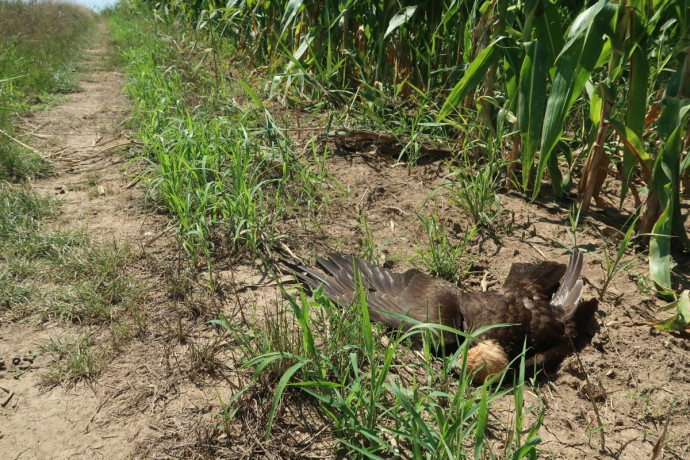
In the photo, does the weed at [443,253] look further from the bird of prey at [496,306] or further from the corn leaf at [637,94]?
the corn leaf at [637,94]

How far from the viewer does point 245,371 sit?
1963mm

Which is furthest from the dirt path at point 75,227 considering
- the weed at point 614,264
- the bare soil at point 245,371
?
the weed at point 614,264

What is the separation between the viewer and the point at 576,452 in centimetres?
177

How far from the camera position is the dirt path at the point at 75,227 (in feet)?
5.63

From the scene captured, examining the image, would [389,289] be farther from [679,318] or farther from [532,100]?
[679,318]

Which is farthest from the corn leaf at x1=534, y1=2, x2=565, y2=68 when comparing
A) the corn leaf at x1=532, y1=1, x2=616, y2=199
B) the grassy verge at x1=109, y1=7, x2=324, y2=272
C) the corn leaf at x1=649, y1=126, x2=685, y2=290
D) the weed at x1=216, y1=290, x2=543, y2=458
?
the weed at x1=216, y1=290, x2=543, y2=458

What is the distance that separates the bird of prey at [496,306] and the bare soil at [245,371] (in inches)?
5.3

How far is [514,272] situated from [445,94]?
1.82 metres

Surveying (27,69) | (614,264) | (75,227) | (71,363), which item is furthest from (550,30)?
(27,69)

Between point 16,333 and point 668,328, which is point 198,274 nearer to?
point 16,333

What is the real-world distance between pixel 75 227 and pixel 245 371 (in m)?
1.49

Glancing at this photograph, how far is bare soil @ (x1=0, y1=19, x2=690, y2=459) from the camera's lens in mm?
1745

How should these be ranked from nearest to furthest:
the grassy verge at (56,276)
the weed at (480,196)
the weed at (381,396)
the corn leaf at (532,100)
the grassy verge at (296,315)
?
the weed at (381,396), the grassy verge at (296,315), the grassy verge at (56,276), the corn leaf at (532,100), the weed at (480,196)

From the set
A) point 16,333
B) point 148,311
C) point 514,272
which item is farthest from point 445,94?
point 16,333
